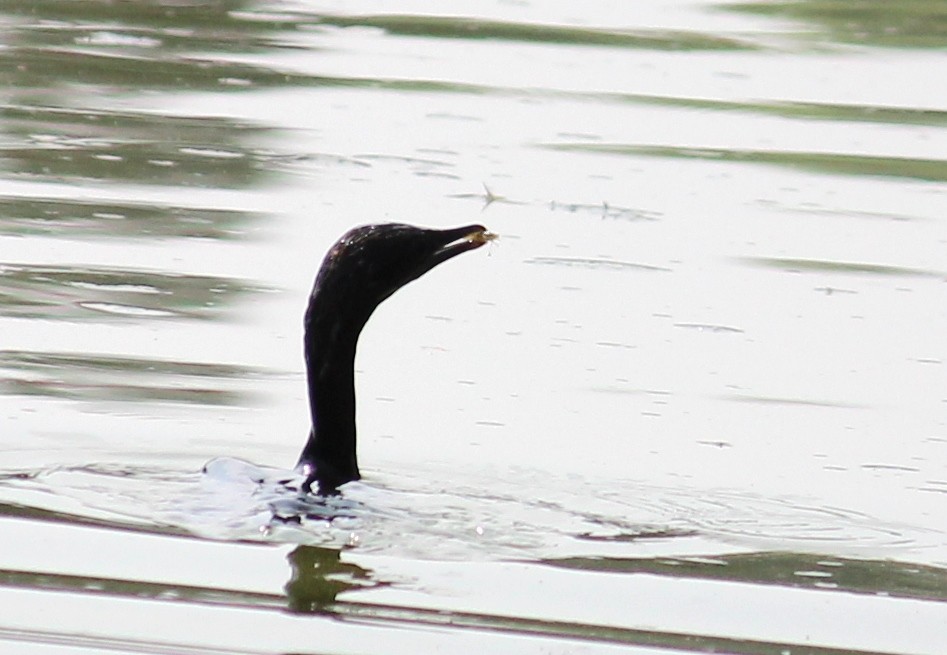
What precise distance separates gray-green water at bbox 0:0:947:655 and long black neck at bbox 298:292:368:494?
0.10 metres

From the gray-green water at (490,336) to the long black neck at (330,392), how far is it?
0.34 feet

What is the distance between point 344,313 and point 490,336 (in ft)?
5.16

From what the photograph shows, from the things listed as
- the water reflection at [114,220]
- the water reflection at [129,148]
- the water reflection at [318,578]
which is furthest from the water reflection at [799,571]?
the water reflection at [129,148]

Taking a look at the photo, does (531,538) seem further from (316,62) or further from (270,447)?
(316,62)

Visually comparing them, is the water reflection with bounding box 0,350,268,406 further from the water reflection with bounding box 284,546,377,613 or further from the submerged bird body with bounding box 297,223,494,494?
the water reflection with bounding box 284,546,377,613

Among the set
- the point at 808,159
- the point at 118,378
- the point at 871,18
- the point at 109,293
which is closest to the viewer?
the point at 118,378

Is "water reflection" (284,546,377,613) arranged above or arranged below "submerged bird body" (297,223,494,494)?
below

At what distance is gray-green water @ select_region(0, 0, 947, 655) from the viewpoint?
511 cm

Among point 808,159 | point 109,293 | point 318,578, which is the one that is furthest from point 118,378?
point 808,159

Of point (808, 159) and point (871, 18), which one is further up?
point (871, 18)

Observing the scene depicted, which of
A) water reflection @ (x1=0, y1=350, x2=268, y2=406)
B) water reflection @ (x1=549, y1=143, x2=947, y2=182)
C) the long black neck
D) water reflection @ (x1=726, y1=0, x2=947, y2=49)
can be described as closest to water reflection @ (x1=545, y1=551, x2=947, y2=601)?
the long black neck

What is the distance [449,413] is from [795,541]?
1310mm

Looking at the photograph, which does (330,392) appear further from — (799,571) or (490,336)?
(490,336)

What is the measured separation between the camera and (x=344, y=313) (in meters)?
5.95
